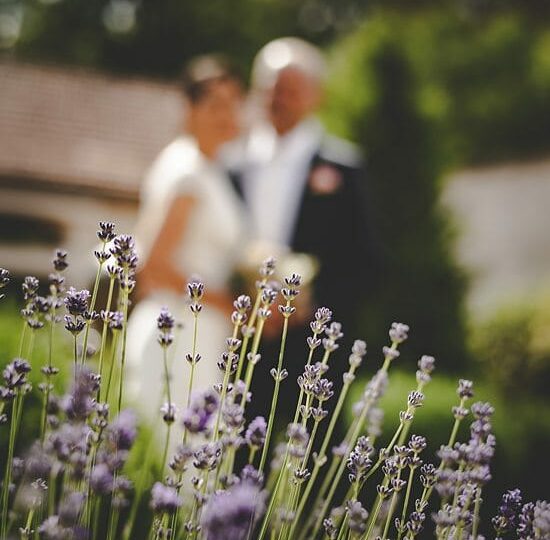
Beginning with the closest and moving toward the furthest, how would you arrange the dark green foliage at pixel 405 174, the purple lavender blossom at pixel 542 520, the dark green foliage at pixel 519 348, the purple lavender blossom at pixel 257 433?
the purple lavender blossom at pixel 542 520 < the purple lavender blossom at pixel 257 433 < the dark green foliage at pixel 405 174 < the dark green foliage at pixel 519 348

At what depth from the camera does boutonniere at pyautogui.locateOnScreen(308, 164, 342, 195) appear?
3.96m

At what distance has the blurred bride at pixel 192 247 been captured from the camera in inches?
149

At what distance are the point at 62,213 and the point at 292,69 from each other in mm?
8795

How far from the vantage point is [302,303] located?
3.63m

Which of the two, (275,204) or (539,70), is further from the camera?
(539,70)

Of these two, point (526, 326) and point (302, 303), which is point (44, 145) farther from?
point (302, 303)

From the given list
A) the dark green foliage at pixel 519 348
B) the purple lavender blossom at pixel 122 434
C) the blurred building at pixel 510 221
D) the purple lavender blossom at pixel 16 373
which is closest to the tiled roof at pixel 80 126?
the dark green foliage at pixel 519 348

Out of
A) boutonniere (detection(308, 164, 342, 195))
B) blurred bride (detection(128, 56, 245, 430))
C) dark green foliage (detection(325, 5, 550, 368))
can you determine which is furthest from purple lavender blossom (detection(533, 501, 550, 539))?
dark green foliage (detection(325, 5, 550, 368))

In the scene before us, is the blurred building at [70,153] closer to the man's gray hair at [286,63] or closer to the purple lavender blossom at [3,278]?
the man's gray hair at [286,63]

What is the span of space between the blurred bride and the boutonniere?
0.40 metres

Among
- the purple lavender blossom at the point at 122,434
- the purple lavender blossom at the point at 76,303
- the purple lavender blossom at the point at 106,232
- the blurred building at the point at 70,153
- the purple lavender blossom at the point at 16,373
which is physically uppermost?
the blurred building at the point at 70,153

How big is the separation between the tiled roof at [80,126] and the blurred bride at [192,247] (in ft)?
26.8

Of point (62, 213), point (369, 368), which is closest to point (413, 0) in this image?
point (62, 213)

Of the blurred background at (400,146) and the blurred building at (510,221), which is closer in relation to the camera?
the blurred background at (400,146)
